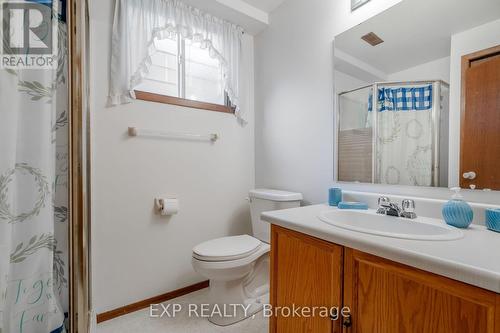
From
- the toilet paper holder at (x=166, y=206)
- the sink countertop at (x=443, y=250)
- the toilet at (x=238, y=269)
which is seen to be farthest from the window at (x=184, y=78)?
the sink countertop at (x=443, y=250)

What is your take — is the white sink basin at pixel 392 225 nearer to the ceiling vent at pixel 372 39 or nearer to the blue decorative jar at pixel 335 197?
the blue decorative jar at pixel 335 197

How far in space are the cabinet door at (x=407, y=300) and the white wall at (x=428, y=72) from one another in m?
0.93

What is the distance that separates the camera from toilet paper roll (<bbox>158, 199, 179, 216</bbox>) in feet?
5.50

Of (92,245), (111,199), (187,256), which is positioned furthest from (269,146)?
(92,245)

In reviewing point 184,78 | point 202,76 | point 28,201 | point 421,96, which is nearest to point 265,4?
point 202,76

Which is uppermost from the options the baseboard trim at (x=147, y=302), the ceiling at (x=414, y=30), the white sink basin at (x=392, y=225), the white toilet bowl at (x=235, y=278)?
the ceiling at (x=414, y=30)

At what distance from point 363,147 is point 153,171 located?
4.71 feet

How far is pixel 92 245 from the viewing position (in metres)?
1.50

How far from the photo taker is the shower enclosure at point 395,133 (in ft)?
3.64

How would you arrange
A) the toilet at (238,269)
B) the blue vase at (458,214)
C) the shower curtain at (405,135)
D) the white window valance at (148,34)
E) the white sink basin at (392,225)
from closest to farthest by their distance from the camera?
the white sink basin at (392,225) < the blue vase at (458,214) < the shower curtain at (405,135) < the toilet at (238,269) < the white window valance at (148,34)

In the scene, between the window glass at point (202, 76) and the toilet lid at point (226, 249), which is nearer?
the toilet lid at point (226, 249)

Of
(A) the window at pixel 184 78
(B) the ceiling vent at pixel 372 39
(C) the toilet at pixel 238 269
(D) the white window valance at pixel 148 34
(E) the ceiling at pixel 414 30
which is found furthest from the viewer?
(A) the window at pixel 184 78

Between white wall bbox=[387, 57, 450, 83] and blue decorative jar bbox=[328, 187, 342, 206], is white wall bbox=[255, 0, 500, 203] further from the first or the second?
white wall bbox=[387, 57, 450, 83]

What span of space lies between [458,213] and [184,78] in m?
1.92
